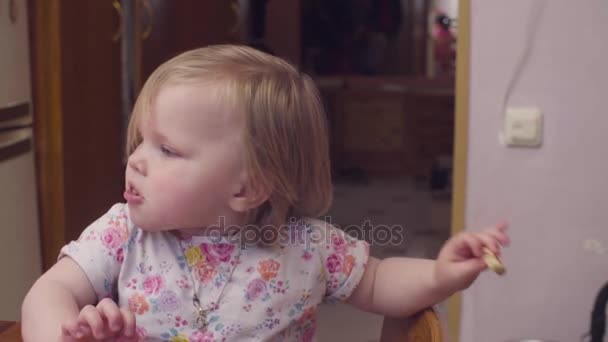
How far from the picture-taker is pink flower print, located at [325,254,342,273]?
102 centimetres

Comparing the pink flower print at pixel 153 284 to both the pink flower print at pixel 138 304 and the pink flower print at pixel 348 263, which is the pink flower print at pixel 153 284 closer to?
the pink flower print at pixel 138 304

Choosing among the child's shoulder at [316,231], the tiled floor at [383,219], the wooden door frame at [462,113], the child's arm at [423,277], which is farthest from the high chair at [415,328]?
the tiled floor at [383,219]

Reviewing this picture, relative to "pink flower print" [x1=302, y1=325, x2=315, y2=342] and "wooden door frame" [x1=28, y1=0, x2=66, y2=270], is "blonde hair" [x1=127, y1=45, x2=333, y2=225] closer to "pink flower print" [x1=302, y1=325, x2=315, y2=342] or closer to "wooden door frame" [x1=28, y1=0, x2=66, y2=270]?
"pink flower print" [x1=302, y1=325, x2=315, y2=342]

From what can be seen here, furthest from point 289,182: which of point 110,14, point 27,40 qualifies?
point 110,14

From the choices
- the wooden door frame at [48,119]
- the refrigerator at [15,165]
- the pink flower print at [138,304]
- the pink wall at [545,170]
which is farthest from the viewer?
the wooden door frame at [48,119]

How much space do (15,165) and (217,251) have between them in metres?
1.66

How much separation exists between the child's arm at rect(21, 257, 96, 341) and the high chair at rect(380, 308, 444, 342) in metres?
0.36

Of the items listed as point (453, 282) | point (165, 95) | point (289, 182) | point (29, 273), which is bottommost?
point (29, 273)

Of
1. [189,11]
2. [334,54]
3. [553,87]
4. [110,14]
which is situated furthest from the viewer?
[334,54]

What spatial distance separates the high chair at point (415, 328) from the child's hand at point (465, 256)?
4cm

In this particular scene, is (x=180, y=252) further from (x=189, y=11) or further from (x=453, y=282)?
(x=189, y=11)

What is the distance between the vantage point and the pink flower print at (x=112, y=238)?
0.96 m

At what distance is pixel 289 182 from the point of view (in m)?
0.95

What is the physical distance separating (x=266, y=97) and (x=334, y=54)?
592 centimetres
